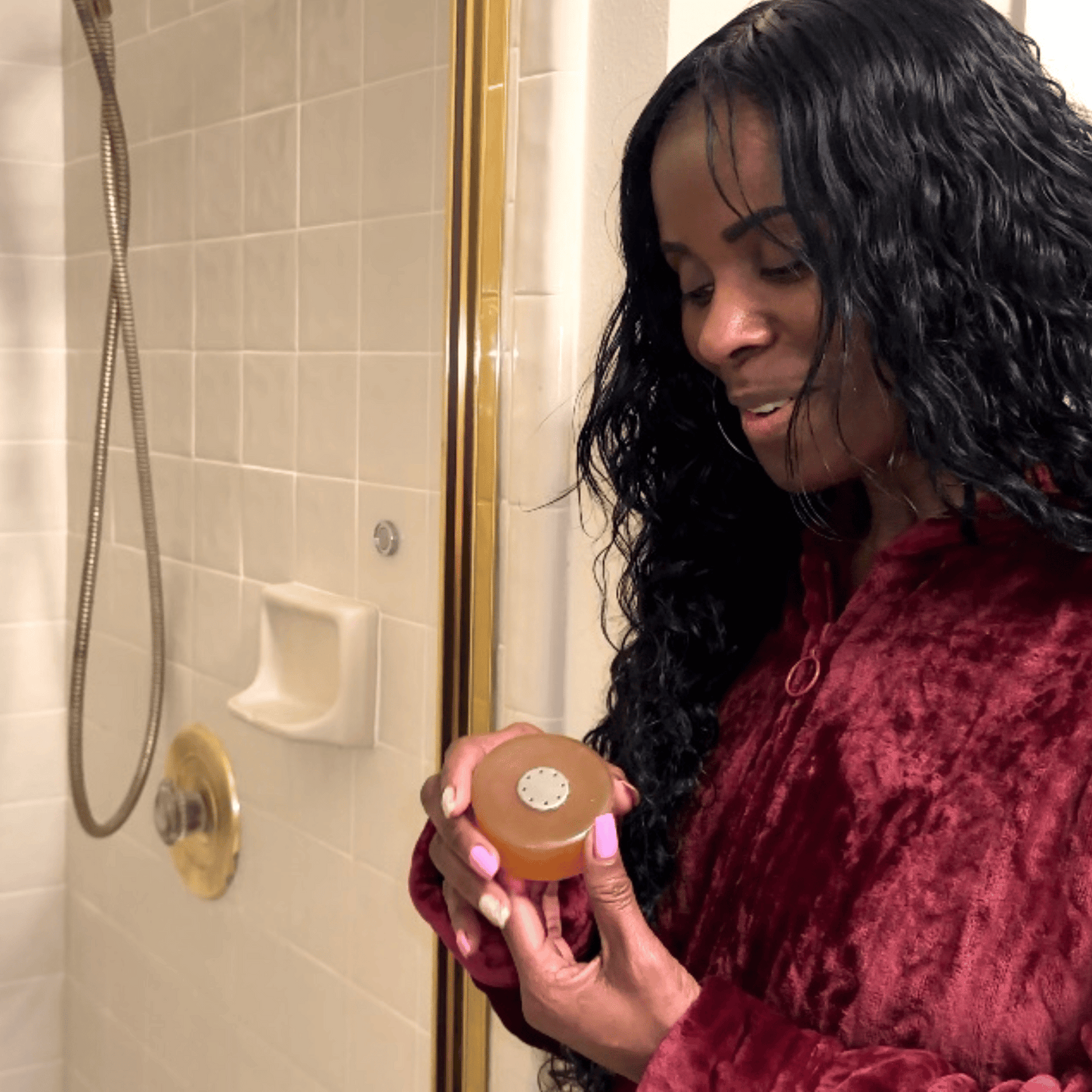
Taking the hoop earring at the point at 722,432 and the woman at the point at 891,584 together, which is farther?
the hoop earring at the point at 722,432

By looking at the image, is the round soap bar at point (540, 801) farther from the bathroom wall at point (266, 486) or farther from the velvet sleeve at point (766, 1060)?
the bathroom wall at point (266, 486)

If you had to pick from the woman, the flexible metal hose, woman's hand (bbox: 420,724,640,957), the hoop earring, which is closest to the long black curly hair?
the woman

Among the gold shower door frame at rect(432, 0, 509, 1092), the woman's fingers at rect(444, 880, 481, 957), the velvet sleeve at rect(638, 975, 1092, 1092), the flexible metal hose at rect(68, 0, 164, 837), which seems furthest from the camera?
the flexible metal hose at rect(68, 0, 164, 837)

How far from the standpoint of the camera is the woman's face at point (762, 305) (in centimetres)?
74

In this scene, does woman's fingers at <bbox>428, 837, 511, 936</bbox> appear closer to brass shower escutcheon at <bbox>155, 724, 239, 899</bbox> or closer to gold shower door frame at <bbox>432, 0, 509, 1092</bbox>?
gold shower door frame at <bbox>432, 0, 509, 1092</bbox>

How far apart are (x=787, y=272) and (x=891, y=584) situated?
19 centimetres

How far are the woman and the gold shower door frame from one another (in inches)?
15.0

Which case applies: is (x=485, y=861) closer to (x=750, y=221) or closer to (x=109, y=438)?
(x=750, y=221)

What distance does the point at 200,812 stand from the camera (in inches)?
57.1

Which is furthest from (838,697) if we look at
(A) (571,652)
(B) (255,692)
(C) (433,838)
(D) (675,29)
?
(B) (255,692)

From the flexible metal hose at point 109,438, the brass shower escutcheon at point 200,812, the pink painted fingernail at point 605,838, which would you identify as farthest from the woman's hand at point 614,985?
the flexible metal hose at point 109,438

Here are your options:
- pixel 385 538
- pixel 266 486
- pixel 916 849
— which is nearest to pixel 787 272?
pixel 916 849

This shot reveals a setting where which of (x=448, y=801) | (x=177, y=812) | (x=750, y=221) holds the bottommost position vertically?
(x=177, y=812)

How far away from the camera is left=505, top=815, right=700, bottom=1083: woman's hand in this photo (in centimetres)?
74
